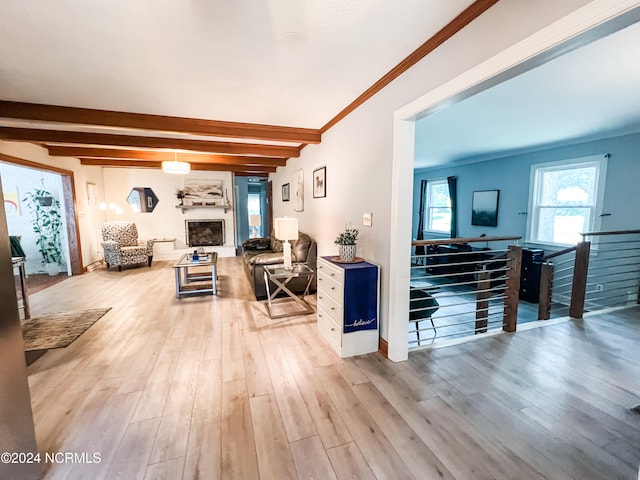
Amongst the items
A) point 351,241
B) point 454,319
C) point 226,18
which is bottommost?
→ point 454,319

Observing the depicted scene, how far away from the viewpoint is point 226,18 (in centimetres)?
157

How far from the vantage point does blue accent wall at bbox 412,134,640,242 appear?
3818 millimetres

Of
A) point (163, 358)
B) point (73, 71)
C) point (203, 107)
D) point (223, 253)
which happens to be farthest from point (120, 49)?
point (223, 253)

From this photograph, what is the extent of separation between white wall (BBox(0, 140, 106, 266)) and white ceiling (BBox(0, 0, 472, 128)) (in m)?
2.30

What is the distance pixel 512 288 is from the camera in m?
2.86

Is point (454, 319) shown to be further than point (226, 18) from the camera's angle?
Yes

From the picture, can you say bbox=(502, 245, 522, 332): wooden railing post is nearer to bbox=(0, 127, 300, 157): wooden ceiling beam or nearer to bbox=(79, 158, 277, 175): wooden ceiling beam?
bbox=(0, 127, 300, 157): wooden ceiling beam

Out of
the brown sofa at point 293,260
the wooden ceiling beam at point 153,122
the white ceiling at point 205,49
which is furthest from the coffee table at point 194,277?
the white ceiling at point 205,49

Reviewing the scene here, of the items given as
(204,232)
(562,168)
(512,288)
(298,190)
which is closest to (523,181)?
(562,168)

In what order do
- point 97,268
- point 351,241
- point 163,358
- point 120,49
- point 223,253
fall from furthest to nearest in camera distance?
point 223,253, point 97,268, point 351,241, point 163,358, point 120,49

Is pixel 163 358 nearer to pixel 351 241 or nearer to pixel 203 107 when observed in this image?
pixel 351 241

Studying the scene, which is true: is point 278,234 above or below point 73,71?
below

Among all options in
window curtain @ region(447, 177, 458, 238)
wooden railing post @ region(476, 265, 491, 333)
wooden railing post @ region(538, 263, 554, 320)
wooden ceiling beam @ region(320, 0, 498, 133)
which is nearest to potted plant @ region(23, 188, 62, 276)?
wooden ceiling beam @ region(320, 0, 498, 133)

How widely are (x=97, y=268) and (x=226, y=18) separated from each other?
6.52m
